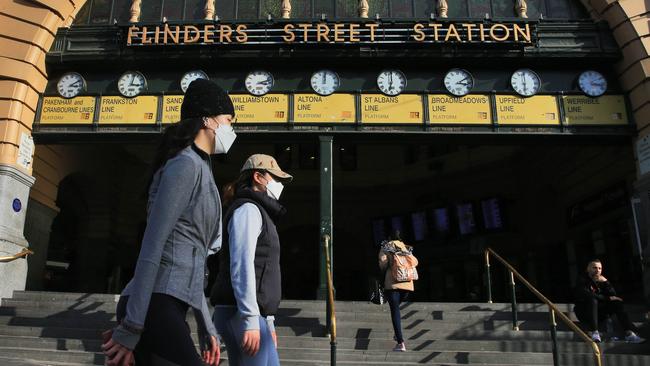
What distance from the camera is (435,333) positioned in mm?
9398

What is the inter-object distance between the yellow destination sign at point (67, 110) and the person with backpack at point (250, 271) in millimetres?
11464

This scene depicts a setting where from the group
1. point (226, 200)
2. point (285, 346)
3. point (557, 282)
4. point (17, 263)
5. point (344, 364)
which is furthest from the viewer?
point (557, 282)

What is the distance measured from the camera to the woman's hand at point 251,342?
302 cm

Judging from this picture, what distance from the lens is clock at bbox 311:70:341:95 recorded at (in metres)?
13.6

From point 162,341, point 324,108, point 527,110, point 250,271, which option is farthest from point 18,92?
point 162,341

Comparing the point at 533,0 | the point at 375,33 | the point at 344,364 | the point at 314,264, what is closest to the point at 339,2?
the point at 375,33

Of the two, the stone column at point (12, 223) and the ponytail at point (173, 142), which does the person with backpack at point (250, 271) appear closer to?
the ponytail at point (173, 142)

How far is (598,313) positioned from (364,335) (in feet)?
13.7

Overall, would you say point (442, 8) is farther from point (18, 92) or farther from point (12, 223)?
point (12, 223)

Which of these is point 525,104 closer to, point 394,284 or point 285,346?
point 394,284

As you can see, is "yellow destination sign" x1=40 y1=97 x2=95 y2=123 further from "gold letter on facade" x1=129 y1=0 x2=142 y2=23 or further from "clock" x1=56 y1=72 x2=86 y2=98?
"gold letter on facade" x1=129 y1=0 x2=142 y2=23

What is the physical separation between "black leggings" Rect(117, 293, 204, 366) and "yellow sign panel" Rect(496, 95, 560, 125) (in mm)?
12267

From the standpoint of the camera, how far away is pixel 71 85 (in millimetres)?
13836

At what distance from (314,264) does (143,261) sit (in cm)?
2052
